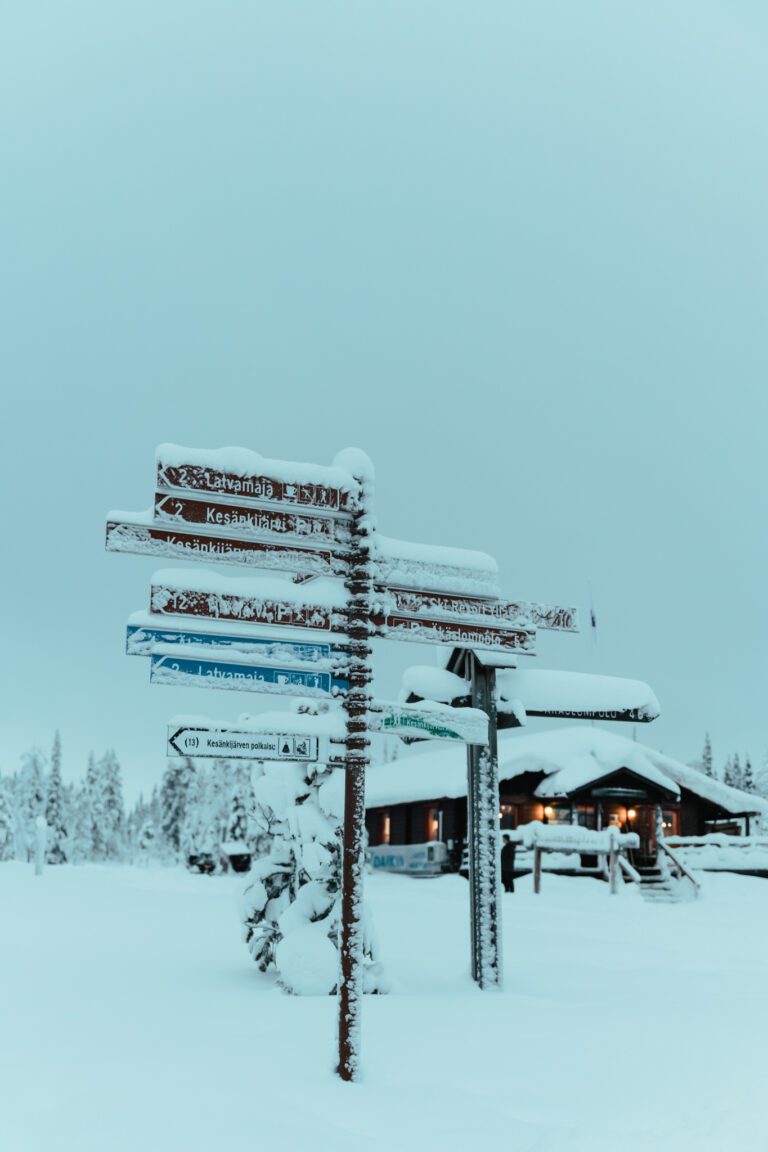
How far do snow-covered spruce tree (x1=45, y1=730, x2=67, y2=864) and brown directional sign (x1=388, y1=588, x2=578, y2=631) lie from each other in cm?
6222

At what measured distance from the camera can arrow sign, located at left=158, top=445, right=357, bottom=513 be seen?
604 centimetres

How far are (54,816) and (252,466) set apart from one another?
68639 mm

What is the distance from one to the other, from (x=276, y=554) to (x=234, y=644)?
2.37ft

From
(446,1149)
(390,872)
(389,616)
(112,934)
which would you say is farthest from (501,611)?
(390,872)

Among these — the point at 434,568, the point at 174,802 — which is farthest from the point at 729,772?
the point at 434,568

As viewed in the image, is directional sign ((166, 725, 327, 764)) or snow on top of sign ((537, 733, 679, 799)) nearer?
directional sign ((166, 725, 327, 764))

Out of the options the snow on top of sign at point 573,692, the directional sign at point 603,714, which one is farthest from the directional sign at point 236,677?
the directional sign at point 603,714

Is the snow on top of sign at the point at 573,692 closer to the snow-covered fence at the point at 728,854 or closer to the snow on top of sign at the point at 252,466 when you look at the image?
the snow on top of sign at the point at 252,466

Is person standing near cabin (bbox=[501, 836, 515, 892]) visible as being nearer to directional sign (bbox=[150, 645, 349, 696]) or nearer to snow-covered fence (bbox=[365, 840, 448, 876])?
snow-covered fence (bbox=[365, 840, 448, 876])

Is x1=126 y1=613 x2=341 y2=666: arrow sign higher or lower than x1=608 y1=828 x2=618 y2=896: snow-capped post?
higher

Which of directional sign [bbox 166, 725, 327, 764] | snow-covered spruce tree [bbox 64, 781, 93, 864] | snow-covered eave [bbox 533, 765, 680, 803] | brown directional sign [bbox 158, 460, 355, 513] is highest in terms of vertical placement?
brown directional sign [bbox 158, 460, 355, 513]

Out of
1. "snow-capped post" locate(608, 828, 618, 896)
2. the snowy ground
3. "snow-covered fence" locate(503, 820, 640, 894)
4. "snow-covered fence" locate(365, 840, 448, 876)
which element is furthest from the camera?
"snow-covered fence" locate(365, 840, 448, 876)

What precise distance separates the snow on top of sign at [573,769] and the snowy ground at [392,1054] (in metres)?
18.1

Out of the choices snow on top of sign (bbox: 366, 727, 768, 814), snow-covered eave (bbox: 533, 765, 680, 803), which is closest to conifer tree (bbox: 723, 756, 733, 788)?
snow on top of sign (bbox: 366, 727, 768, 814)
